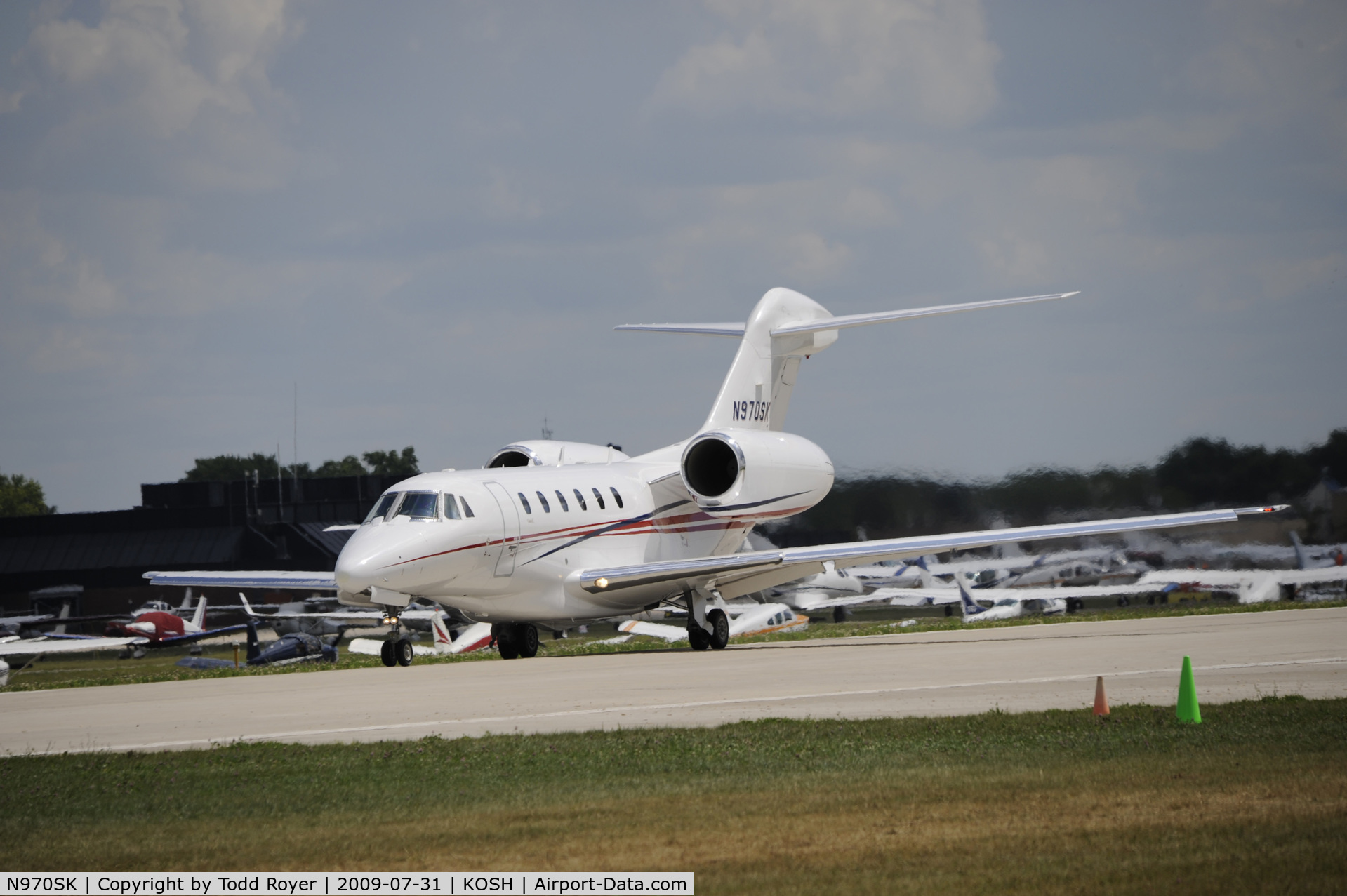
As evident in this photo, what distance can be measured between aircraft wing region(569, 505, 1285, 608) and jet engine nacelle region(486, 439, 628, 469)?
3.32 m

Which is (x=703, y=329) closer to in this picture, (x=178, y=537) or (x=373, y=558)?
(x=373, y=558)

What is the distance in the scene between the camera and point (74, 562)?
81.8 m

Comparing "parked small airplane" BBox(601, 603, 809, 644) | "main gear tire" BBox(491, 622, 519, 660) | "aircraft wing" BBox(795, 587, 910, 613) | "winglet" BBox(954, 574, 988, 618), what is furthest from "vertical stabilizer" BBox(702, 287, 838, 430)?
"aircraft wing" BBox(795, 587, 910, 613)

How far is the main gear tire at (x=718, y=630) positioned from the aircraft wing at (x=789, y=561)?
57 cm

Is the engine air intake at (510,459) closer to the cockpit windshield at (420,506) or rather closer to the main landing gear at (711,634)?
the main landing gear at (711,634)

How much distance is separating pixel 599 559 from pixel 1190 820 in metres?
20.5

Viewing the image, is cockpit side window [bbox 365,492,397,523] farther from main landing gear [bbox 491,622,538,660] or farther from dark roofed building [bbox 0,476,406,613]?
dark roofed building [bbox 0,476,406,613]

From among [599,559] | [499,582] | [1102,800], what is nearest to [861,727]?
[1102,800]

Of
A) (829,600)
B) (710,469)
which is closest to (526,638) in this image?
(710,469)

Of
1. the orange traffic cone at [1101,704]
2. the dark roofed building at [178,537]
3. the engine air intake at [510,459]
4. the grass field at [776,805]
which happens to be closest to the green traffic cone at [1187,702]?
the grass field at [776,805]

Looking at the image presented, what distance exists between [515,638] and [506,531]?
3928 millimetres

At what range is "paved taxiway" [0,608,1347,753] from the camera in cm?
1502

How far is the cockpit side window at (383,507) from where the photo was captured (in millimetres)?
24750

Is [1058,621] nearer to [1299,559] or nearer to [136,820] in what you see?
[1299,559]
